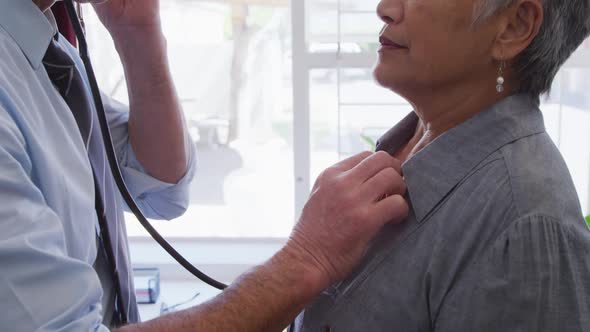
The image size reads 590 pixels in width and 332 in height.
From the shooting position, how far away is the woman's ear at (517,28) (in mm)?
874

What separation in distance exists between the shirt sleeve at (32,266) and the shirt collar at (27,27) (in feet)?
0.59

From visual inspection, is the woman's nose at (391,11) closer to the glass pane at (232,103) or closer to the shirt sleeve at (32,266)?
the shirt sleeve at (32,266)

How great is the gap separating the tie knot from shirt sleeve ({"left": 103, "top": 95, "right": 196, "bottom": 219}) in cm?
30

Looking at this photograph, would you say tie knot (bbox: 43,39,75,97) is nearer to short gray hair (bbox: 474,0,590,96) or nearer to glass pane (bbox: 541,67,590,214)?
short gray hair (bbox: 474,0,590,96)

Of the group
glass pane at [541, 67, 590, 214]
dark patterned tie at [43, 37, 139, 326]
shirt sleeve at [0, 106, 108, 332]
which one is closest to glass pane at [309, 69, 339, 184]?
glass pane at [541, 67, 590, 214]

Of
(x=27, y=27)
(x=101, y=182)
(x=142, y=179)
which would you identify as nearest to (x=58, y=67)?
(x=27, y=27)

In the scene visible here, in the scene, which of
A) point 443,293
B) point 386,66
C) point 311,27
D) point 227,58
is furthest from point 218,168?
point 443,293

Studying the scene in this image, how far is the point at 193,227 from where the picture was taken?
2.59 meters

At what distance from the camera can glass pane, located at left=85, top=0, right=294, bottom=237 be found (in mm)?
2410

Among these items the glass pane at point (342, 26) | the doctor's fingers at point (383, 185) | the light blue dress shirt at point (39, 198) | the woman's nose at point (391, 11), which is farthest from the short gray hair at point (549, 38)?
the glass pane at point (342, 26)

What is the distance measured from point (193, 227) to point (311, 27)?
958 mm

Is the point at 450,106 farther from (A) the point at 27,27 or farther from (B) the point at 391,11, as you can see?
(A) the point at 27,27

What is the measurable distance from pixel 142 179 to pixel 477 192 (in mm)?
702

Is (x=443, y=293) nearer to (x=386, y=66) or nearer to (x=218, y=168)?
(x=386, y=66)
